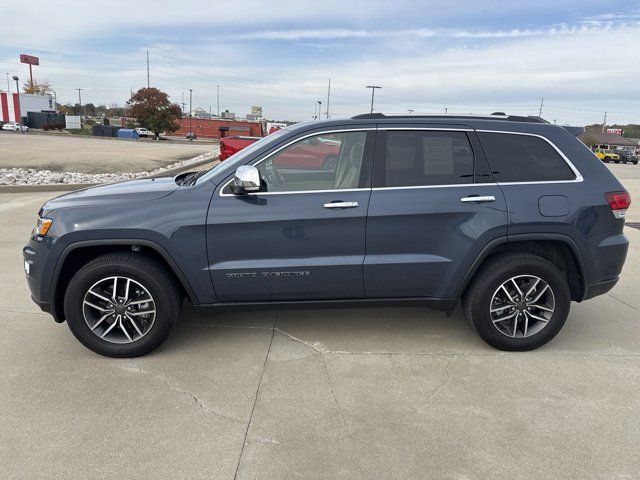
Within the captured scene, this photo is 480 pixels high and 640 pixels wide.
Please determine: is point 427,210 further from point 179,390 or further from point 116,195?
point 116,195

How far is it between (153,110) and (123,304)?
67494 millimetres

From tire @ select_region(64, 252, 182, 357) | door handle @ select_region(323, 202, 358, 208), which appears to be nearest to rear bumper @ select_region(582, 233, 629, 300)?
door handle @ select_region(323, 202, 358, 208)

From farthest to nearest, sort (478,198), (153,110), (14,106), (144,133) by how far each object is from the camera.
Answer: (14,106), (153,110), (144,133), (478,198)

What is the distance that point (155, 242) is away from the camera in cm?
350

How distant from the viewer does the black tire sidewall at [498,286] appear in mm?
3746

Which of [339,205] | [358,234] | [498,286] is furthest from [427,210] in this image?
[498,286]

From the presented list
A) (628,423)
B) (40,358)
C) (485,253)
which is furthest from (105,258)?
(628,423)

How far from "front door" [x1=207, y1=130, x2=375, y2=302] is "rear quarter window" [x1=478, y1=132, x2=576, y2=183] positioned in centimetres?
95

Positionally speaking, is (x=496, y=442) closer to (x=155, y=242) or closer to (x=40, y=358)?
(x=155, y=242)

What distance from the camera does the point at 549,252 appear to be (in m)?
3.94

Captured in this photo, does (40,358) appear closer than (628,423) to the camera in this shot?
No

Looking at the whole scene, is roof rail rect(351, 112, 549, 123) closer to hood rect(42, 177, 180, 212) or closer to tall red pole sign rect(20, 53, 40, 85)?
hood rect(42, 177, 180, 212)

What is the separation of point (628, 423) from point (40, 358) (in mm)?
4076

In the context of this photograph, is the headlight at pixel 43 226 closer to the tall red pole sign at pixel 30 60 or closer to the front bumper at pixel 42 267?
the front bumper at pixel 42 267
